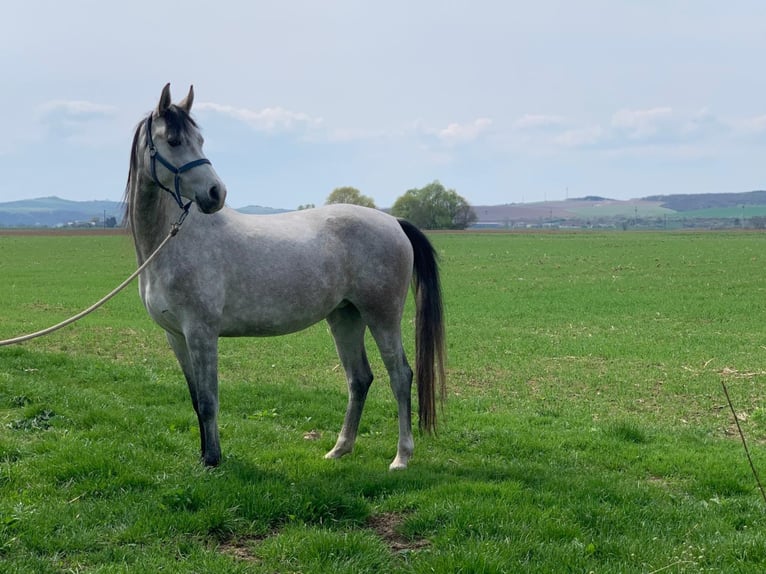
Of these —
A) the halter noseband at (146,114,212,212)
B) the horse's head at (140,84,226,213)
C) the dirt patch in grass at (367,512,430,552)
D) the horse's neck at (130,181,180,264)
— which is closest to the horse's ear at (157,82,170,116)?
the horse's head at (140,84,226,213)

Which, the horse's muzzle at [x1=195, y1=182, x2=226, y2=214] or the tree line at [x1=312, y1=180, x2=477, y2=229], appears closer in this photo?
the horse's muzzle at [x1=195, y1=182, x2=226, y2=214]

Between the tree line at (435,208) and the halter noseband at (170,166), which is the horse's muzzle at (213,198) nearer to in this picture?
the halter noseband at (170,166)

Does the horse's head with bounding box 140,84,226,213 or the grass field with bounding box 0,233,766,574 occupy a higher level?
the horse's head with bounding box 140,84,226,213

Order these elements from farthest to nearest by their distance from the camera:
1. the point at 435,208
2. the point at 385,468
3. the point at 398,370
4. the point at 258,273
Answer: the point at 435,208, the point at 398,370, the point at 385,468, the point at 258,273

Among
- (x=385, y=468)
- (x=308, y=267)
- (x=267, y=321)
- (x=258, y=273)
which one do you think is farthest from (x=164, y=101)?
(x=385, y=468)

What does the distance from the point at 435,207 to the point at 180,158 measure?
95302 mm

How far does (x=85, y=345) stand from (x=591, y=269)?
2553 centimetres

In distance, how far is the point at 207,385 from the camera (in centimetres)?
534

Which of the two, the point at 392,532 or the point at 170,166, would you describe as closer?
the point at 392,532

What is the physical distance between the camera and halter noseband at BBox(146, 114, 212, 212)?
16.7 ft

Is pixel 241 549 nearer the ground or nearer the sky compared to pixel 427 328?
nearer the ground

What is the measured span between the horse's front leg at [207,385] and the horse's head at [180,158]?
3.37 ft

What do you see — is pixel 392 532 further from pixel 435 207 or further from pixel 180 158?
pixel 435 207

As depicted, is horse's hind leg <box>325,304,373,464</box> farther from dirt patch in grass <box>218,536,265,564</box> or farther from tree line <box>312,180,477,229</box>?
tree line <box>312,180,477,229</box>
